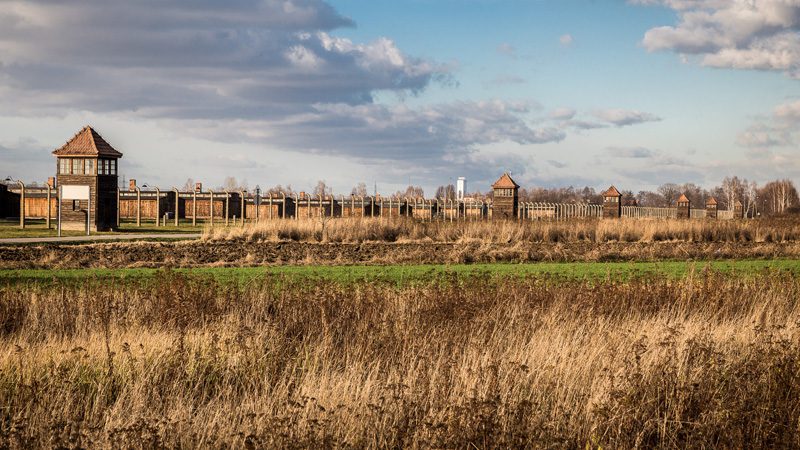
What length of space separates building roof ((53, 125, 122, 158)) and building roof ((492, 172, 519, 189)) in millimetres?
22973

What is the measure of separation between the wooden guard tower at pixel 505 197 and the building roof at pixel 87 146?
2315 cm

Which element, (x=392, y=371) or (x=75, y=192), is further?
(x=75, y=192)

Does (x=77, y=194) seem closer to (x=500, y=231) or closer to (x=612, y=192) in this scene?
(x=500, y=231)

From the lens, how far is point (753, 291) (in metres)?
13.4

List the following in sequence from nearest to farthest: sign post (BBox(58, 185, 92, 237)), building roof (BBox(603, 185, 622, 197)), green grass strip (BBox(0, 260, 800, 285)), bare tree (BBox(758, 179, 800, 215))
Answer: green grass strip (BBox(0, 260, 800, 285)) → sign post (BBox(58, 185, 92, 237)) → building roof (BBox(603, 185, 622, 197)) → bare tree (BBox(758, 179, 800, 215))

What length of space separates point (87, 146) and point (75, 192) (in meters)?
2.56

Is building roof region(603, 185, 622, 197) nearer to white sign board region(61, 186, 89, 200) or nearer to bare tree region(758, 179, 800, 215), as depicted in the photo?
white sign board region(61, 186, 89, 200)

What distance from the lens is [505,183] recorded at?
161 ft

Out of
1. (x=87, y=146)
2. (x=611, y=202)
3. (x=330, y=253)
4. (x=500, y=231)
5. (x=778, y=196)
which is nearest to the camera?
(x=330, y=253)

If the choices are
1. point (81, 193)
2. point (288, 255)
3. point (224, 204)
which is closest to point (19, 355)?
point (288, 255)

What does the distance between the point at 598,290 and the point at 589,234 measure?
2321cm

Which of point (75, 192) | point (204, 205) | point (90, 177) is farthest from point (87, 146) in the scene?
point (204, 205)

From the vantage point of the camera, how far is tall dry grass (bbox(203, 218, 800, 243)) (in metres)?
32.6

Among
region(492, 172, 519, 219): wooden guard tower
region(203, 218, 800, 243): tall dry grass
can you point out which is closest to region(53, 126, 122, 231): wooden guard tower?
region(203, 218, 800, 243): tall dry grass
